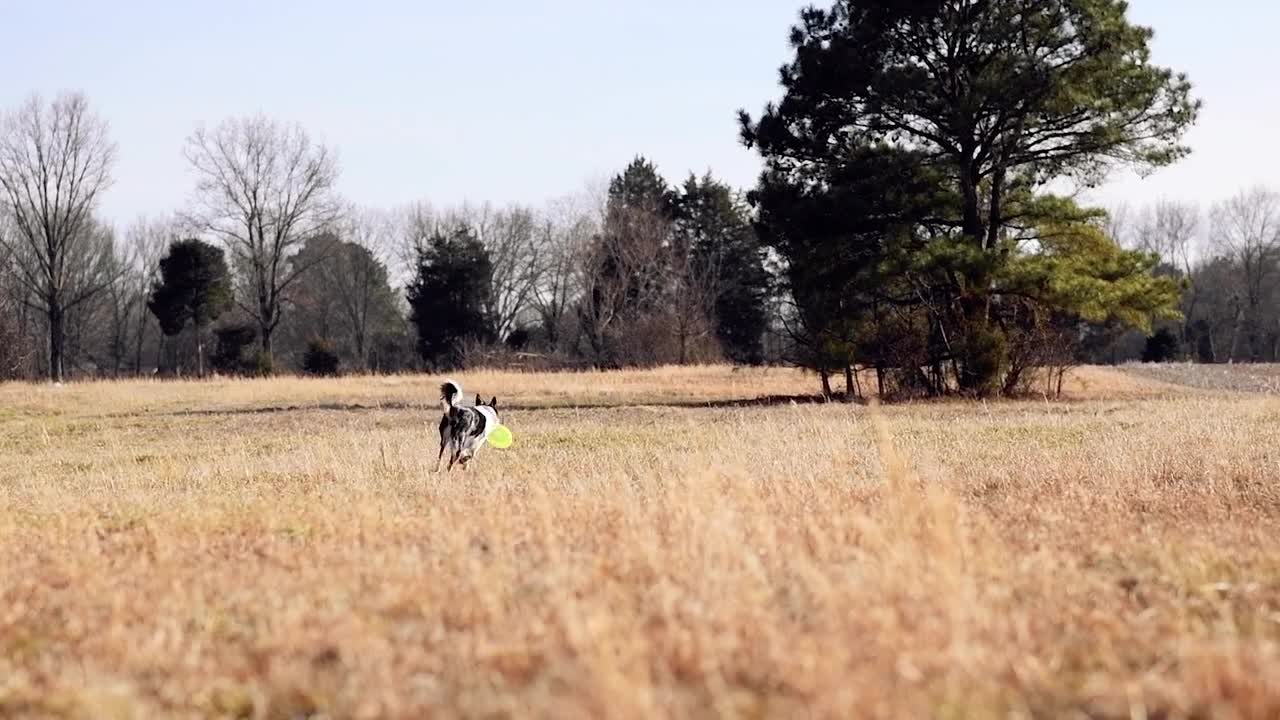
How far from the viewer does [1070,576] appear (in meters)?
5.64

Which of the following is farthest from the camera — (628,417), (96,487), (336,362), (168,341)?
(168,341)

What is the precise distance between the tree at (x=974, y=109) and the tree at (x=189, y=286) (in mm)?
34916

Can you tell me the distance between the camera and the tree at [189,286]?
5444cm

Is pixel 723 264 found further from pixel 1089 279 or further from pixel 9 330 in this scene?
pixel 1089 279

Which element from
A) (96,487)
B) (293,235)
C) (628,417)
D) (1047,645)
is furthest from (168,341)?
(1047,645)

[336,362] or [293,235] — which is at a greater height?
[293,235]

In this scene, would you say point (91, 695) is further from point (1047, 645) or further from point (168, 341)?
point (168, 341)

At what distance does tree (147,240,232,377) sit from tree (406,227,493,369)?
10316mm

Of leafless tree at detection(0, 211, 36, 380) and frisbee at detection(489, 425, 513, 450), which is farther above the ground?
leafless tree at detection(0, 211, 36, 380)

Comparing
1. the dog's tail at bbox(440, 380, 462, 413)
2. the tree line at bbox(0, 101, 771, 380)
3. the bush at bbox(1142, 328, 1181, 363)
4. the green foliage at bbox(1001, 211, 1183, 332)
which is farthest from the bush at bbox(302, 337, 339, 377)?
the dog's tail at bbox(440, 380, 462, 413)

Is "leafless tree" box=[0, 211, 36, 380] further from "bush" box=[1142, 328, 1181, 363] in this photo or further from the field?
"bush" box=[1142, 328, 1181, 363]

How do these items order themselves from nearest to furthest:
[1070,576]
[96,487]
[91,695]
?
[91,695], [1070,576], [96,487]

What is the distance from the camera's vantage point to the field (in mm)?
3967

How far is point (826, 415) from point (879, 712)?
653 inches
